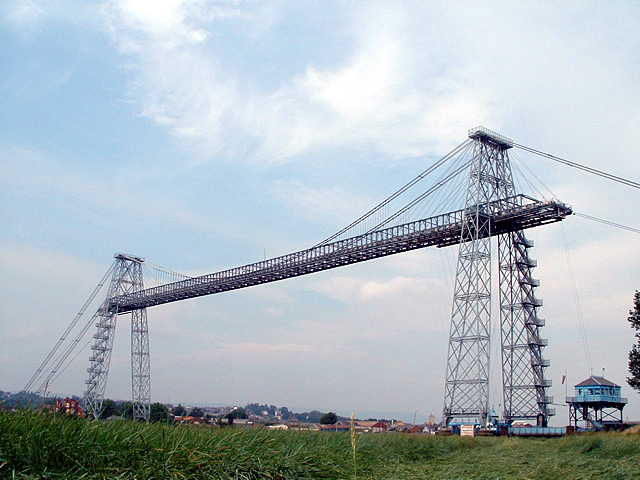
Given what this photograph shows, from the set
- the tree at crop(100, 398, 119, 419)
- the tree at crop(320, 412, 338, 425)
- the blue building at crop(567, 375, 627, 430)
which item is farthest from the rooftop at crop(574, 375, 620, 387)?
the tree at crop(100, 398, 119, 419)

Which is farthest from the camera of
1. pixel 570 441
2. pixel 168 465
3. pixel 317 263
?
pixel 317 263

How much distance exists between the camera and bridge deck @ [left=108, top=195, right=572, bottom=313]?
92.9 feet

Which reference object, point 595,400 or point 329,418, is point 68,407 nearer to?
point 329,418

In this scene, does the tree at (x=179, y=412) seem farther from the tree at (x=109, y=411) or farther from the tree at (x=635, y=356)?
the tree at (x=635, y=356)

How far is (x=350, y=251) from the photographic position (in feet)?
122

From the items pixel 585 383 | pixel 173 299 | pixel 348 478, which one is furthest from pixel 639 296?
pixel 173 299

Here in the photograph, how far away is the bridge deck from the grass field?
21.8 metres

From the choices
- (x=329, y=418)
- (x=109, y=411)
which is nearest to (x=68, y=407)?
(x=109, y=411)

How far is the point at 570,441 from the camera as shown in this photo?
1358 centimetres

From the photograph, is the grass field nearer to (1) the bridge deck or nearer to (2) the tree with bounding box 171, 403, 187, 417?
(2) the tree with bounding box 171, 403, 187, 417

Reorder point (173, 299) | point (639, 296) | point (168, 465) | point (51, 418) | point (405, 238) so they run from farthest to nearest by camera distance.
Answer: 1. point (173, 299)
2. point (405, 238)
3. point (639, 296)
4. point (51, 418)
5. point (168, 465)

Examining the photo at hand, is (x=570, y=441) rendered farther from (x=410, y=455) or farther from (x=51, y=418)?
(x=51, y=418)

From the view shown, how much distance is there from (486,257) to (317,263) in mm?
14928

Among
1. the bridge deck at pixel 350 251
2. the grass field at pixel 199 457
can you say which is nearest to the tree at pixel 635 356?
the bridge deck at pixel 350 251
